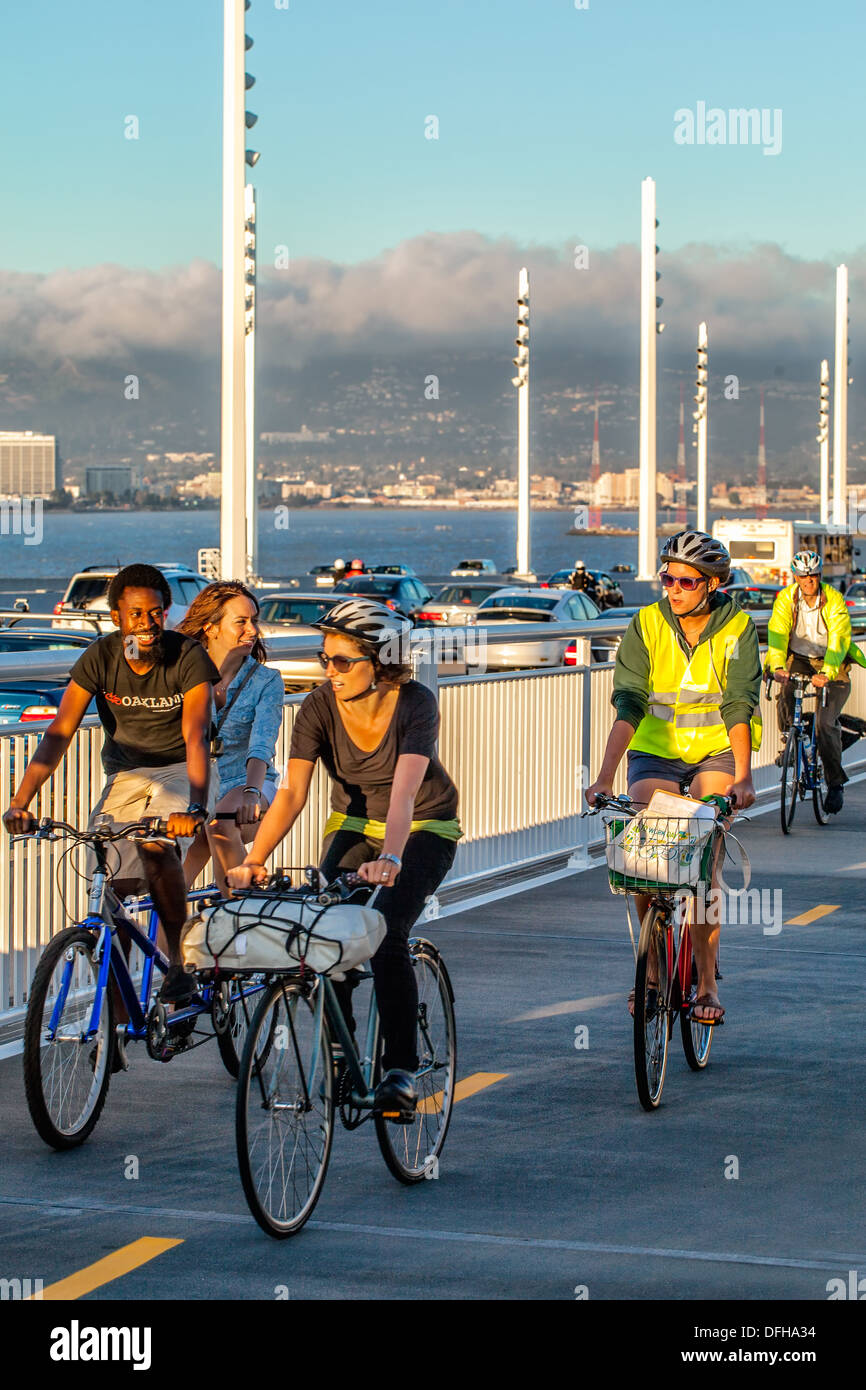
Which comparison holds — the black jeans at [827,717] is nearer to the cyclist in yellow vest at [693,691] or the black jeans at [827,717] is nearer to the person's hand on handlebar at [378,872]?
the cyclist in yellow vest at [693,691]

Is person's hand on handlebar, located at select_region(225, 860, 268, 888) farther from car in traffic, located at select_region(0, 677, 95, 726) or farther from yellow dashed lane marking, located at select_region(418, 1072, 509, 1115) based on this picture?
car in traffic, located at select_region(0, 677, 95, 726)

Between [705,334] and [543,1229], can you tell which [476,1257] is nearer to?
[543,1229]

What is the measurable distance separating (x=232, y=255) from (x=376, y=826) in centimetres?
1926

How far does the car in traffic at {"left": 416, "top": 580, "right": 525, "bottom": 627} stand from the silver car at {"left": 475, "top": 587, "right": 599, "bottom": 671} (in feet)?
2.47

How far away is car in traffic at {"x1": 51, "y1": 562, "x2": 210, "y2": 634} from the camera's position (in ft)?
83.0

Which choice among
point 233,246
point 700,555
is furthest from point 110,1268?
point 233,246

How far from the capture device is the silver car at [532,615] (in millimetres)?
30531

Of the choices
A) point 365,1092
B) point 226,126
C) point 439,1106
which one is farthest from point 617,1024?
point 226,126

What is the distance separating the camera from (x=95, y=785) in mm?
8641

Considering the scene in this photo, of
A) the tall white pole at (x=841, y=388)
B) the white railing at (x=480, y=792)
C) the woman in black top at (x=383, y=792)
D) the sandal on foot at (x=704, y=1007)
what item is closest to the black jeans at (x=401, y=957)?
the woman in black top at (x=383, y=792)

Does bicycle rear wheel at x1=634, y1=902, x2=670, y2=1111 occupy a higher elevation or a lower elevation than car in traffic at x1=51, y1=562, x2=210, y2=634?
lower

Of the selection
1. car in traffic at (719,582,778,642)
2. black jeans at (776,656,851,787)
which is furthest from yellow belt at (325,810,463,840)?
car in traffic at (719,582,778,642)

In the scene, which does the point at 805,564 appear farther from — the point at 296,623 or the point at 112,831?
the point at 296,623
